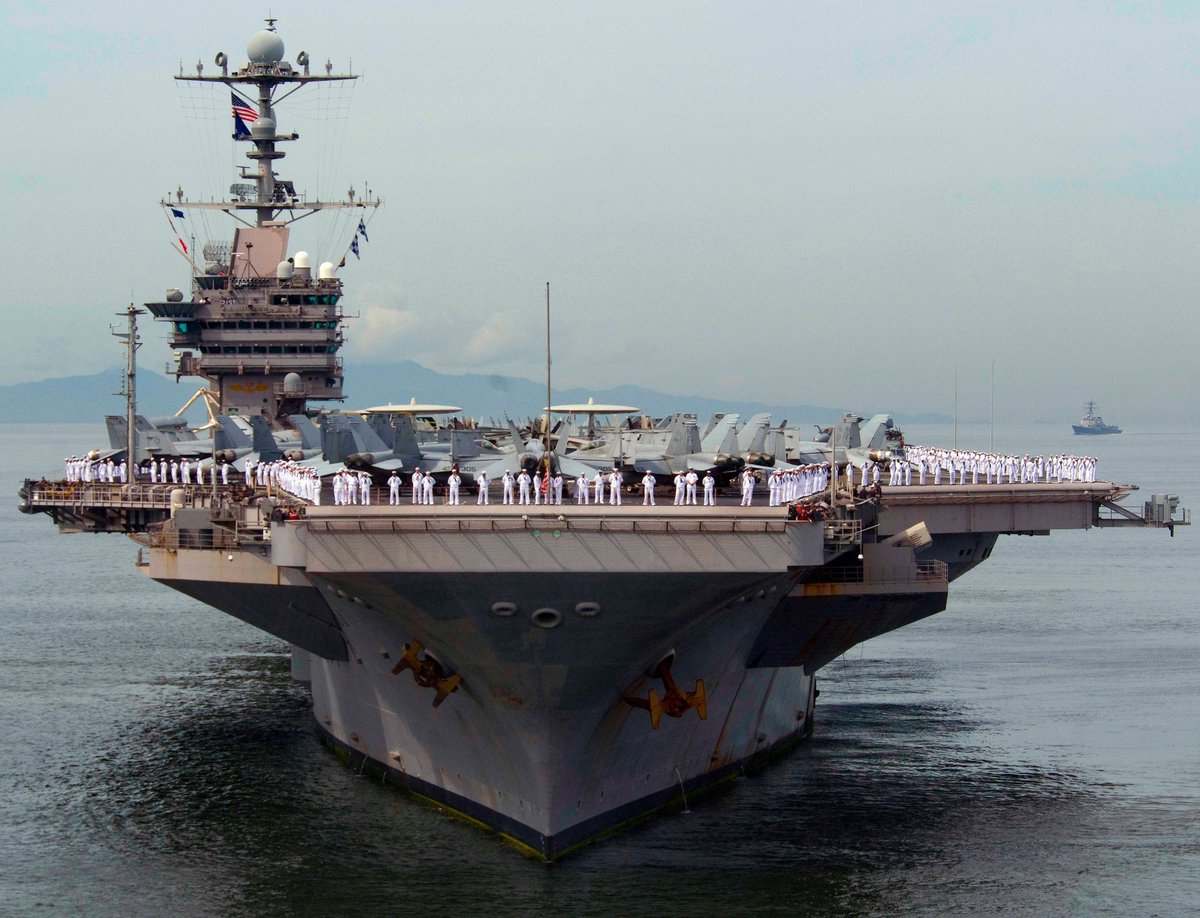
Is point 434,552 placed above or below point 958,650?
above

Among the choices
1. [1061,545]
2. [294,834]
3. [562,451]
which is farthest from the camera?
[1061,545]

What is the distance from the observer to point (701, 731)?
26062mm

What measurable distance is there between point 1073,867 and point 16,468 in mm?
153400

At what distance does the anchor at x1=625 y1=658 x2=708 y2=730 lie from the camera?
22.6m

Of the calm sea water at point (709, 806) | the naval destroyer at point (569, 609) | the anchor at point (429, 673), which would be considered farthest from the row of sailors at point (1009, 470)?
the anchor at point (429, 673)

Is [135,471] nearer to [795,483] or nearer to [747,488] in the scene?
[795,483]

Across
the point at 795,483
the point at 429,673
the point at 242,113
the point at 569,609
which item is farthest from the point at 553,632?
the point at 242,113

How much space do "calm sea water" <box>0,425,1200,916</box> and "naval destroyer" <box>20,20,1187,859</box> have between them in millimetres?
861

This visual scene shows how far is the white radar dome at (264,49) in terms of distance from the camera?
167ft

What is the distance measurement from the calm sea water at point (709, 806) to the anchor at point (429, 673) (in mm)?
2565

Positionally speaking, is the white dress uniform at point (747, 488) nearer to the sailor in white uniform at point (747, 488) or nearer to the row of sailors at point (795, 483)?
the sailor in white uniform at point (747, 488)

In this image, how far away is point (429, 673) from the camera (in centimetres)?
2298

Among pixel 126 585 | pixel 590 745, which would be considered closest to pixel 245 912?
pixel 590 745

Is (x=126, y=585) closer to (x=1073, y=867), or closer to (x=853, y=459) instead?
(x=853, y=459)
